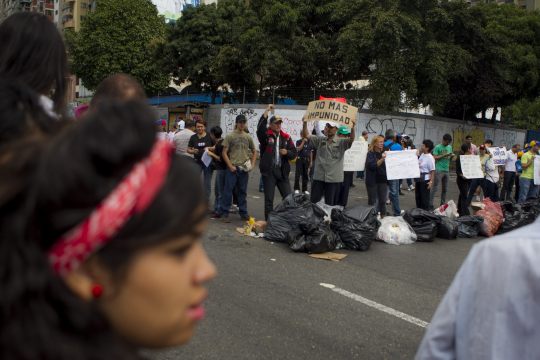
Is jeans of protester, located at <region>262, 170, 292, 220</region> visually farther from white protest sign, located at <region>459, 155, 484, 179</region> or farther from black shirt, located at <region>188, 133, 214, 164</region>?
white protest sign, located at <region>459, 155, 484, 179</region>

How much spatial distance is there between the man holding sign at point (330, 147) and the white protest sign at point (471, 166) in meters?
3.83

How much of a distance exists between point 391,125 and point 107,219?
24.4m

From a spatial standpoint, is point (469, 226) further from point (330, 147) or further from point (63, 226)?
point (63, 226)

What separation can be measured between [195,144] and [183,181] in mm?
9291

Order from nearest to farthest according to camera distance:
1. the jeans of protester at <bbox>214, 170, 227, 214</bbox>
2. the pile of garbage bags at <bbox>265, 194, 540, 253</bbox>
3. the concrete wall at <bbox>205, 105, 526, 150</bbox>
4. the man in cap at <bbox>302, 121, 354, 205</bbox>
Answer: the pile of garbage bags at <bbox>265, 194, 540, 253</bbox>, the man in cap at <bbox>302, 121, 354, 205</bbox>, the jeans of protester at <bbox>214, 170, 227, 214</bbox>, the concrete wall at <bbox>205, 105, 526, 150</bbox>

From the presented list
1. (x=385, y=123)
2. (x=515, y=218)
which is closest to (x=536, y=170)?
(x=515, y=218)

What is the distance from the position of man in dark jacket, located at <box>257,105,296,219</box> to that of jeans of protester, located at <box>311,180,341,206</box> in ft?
1.78

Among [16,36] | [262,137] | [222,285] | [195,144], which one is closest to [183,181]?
[16,36]

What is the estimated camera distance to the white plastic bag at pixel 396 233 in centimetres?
820

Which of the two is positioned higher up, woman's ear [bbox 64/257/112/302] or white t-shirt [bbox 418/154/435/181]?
woman's ear [bbox 64/257/112/302]

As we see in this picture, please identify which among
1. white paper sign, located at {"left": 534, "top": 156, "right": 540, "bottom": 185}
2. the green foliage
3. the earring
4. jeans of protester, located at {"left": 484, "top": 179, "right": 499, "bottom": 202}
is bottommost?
jeans of protester, located at {"left": 484, "top": 179, "right": 499, "bottom": 202}

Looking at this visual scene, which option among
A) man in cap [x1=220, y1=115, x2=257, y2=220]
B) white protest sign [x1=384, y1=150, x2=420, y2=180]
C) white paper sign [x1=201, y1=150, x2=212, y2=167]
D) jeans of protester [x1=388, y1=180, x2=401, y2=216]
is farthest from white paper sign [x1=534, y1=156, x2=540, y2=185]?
white paper sign [x1=201, y1=150, x2=212, y2=167]

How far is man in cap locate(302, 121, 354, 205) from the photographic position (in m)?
8.93

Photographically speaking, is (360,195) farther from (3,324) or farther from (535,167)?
(3,324)
